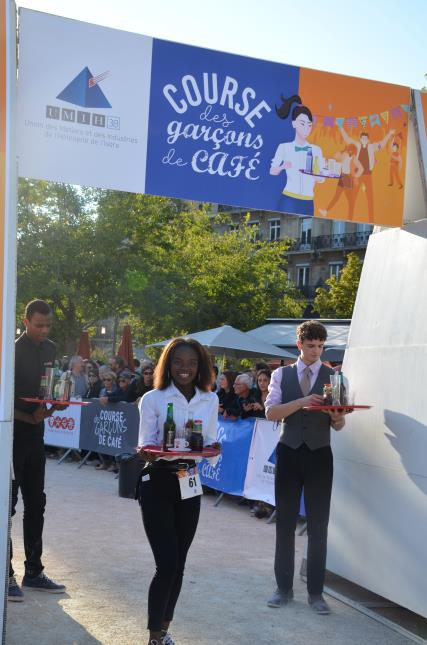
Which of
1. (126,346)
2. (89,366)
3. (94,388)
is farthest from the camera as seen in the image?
(126,346)

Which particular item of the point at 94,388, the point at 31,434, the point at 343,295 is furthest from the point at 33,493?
the point at 343,295

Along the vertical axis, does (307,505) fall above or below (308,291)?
below

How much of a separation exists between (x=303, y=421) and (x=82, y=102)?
2.81 metres

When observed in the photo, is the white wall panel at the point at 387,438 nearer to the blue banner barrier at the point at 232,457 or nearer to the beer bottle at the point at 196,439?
the beer bottle at the point at 196,439

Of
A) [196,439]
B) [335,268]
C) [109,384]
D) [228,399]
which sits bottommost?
[109,384]

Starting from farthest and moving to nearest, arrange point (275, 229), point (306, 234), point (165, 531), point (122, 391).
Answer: point (275, 229) → point (306, 234) → point (122, 391) → point (165, 531)

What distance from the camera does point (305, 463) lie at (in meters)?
6.69

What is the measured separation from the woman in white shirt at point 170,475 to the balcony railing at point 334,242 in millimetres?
55395

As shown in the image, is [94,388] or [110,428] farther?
[94,388]

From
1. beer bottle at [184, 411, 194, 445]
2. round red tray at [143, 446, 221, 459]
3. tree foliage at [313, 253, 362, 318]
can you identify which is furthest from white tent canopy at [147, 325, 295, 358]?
tree foliage at [313, 253, 362, 318]

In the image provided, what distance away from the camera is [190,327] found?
37.5 metres

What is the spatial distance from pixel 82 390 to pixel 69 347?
19.1m

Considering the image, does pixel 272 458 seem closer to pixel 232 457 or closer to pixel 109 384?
pixel 232 457

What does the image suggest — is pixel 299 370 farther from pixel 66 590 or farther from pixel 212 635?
pixel 66 590
